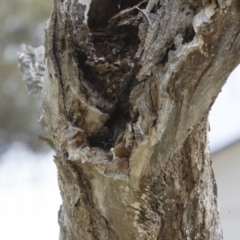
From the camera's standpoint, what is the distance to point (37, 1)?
1479mm

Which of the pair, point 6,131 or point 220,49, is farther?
point 6,131

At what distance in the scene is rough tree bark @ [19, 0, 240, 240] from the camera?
0.41 metres

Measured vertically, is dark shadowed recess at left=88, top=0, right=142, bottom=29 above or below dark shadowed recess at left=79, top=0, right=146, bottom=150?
above

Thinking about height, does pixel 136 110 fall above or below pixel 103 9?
below

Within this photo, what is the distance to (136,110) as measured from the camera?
1.44 ft

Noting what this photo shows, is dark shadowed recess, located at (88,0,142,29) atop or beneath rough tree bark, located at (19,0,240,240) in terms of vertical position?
atop

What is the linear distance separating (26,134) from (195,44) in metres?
1.12

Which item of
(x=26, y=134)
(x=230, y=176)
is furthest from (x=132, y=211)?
(x=26, y=134)

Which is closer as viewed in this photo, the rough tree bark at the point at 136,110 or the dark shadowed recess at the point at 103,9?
the rough tree bark at the point at 136,110

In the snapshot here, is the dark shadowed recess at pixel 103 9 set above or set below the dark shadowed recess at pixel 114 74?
above

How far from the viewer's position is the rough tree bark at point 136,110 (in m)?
0.41

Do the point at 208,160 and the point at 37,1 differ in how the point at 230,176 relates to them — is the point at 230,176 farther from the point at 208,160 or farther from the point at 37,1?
→ the point at 37,1

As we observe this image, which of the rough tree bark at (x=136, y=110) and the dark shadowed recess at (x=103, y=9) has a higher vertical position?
the dark shadowed recess at (x=103, y=9)

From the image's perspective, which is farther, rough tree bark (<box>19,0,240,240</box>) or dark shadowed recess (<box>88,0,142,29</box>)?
dark shadowed recess (<box>88,0,142,29</box>)
